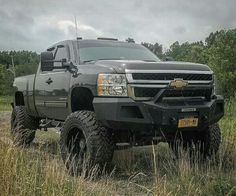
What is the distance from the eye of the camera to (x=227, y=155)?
277 inches

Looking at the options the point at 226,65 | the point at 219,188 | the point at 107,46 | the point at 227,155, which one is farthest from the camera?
the point at 226,65

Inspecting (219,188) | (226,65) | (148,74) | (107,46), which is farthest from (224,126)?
(226,65)

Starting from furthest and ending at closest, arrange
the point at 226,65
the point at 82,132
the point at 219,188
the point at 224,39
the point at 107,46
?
1. the point at 224,39
2. the point at 226,65
3. the point at 107,46
4. the point at 82,132
5. the point at 219,188

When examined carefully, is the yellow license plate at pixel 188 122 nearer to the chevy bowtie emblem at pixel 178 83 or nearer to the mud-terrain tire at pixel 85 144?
the chevy bowtie emblem at pixel 178 83

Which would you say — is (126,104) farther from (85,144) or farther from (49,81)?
(49,81)

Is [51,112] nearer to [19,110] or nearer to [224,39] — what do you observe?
[19,110]

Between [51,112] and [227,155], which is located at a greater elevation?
[51,112]

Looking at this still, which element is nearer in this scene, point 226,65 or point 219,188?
point 219,188

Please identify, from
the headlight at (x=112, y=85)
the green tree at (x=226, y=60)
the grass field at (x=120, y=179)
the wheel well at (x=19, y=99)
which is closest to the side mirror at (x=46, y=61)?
the headlight at (x=112, y=85)

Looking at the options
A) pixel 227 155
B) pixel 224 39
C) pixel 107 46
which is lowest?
pixel 227 155

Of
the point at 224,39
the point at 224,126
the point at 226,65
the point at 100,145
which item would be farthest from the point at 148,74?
the point at 224,39

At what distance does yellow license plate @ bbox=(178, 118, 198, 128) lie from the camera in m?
5.86

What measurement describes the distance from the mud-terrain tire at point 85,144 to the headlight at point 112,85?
1.43 feet

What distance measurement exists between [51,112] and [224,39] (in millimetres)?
44257
